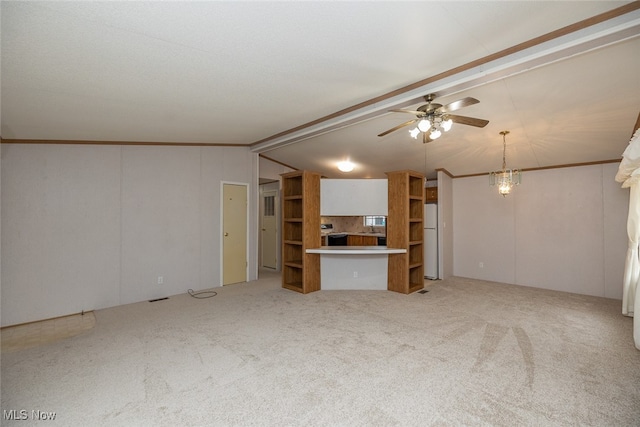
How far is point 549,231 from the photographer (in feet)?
18.3

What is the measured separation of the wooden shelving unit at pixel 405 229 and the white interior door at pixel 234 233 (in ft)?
9.73

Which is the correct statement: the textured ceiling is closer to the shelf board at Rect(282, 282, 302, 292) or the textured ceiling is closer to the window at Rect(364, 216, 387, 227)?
the shelf board at Rect(282, 282, 302, 292)

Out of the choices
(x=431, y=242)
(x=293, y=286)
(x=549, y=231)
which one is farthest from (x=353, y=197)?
(x=549, y=231)

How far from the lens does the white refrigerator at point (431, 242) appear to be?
6344mm

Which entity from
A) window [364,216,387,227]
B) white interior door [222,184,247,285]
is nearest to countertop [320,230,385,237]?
window [364,216,387,227]

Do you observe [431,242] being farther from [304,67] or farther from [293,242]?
[304,67]

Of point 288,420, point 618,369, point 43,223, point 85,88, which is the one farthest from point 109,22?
point 618,369

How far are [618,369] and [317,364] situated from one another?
2.72m

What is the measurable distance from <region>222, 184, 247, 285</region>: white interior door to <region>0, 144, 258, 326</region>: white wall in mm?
160

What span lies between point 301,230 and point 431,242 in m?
2.94

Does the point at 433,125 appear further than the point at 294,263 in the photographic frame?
No

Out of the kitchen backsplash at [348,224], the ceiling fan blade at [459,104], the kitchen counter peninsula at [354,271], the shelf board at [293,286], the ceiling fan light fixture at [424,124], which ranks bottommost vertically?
the shelf board at [293,286]

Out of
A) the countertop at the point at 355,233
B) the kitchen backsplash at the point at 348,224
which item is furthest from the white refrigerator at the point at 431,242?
the kitchen backsplash at the point at 348,224

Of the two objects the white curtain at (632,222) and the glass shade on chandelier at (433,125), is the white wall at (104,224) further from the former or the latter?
the white curtain at (632,222)
